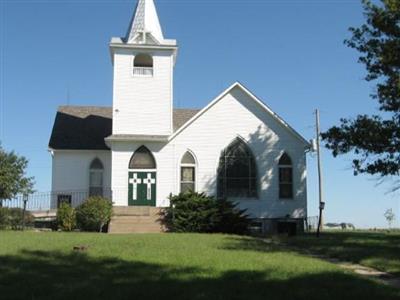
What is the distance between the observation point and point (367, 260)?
16625mm

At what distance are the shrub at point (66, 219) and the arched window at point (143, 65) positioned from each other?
8.85 metres

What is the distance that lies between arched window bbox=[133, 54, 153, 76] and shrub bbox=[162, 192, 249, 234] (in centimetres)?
827

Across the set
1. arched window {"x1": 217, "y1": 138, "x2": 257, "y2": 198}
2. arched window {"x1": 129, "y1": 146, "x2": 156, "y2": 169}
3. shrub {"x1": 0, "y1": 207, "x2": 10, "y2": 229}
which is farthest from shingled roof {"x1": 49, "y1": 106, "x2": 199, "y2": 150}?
shrub {"x1": 0, "y1": 207, "x2": 10, "y2": 229}

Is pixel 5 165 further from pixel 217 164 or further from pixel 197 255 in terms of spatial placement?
pixel 197 255

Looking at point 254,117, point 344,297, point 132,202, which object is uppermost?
point 254,117

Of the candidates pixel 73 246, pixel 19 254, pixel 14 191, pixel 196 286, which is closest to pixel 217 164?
pixel 14 191

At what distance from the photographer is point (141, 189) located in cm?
3366

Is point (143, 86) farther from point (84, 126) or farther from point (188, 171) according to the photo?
point (84, 126)

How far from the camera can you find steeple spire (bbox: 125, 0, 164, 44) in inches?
1394

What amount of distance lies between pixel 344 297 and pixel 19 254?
8.81 metres

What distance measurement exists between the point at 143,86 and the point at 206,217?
30.0ft

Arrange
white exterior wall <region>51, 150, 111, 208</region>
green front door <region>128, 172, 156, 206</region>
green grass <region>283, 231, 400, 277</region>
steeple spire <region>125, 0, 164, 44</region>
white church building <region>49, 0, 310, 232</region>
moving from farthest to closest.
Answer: white exterior wall <region>51, 150, 111, 208</region>
steeple spire <region>125, 0, 164, 44</region>
white church building <region>49, 0, 310, 232</region>
green front door <region>128, 172, 156, 206</region>
green grass <region>283, 231, 400, 277</region>

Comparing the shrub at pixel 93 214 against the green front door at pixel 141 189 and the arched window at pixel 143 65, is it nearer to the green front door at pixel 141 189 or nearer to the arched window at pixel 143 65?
the green front door at pixel 141 189

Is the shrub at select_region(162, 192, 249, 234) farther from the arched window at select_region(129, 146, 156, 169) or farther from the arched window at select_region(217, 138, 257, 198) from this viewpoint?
the arched window at select_region(129, 146, 156, 169)
